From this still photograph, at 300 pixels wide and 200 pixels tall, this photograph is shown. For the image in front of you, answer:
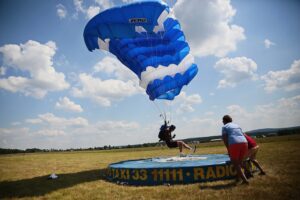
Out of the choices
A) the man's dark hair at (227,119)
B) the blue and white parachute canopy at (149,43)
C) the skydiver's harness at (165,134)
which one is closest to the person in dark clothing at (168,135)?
the skydiver's harness at (165,134)

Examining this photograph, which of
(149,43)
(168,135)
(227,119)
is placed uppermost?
(149,43)

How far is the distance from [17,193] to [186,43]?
Answer: 29.5ft

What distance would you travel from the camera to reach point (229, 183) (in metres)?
8.19

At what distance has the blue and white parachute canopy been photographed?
35.7 feet

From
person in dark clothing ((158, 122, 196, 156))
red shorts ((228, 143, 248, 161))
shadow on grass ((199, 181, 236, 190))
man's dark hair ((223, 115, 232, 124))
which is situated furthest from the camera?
person in dark clothing ((158, 122, 196, 156))

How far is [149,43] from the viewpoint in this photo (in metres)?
12.5

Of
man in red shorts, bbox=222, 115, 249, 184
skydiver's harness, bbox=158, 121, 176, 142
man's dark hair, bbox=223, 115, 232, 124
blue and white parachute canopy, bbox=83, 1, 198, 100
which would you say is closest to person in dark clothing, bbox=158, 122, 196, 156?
skydiver's harness, bbox=158, 121, 176, 142

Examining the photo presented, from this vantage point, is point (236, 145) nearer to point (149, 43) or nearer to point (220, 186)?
point (220, 186)

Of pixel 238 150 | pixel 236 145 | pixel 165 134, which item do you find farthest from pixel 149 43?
pixel 238 150

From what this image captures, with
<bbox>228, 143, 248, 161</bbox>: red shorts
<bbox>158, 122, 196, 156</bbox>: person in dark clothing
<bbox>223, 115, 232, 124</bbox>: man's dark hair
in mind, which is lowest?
<bbox>228, 143, 248, 161</bbox>: red shorts

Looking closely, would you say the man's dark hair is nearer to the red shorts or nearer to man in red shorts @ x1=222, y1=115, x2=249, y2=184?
man in red shorts @ x1=222, y1=115, x2=249, y2=184

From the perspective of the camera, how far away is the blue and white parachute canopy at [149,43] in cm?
1089

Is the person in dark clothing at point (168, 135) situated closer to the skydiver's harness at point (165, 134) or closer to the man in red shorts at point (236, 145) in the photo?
the skydiver's harness at point (165, 134)

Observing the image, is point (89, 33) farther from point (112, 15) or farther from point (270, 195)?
point (270, 195)
